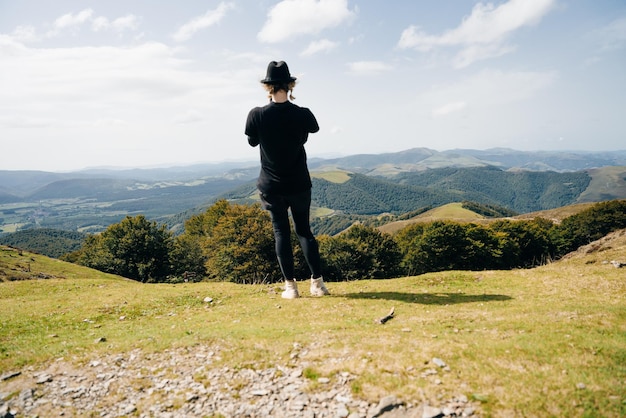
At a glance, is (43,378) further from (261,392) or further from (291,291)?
(291,291)

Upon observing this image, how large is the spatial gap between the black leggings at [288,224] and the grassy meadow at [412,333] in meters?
1.35

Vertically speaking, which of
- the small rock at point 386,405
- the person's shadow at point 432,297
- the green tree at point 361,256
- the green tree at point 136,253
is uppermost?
the small rock at point 386,405

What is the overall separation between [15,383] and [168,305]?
6309mm

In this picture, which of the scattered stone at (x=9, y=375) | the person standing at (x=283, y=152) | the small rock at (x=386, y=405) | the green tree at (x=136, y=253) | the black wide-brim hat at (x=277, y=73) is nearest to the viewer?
the small rock at (x=386, y=405)

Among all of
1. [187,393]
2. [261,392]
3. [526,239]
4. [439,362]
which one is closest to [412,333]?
[439,362]

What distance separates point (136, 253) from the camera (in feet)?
171

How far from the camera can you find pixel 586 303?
911cm

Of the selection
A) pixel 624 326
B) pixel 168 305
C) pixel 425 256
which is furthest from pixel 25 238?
pixel 624 326

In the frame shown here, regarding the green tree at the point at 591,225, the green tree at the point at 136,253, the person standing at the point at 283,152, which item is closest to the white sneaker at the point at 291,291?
the person standing at the point at 283,152

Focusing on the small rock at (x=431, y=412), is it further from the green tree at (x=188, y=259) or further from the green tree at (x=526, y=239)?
the green tree at (x=526, y=239)

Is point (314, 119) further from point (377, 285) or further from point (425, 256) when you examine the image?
point (425, 256)

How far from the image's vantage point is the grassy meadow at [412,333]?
4824 mm

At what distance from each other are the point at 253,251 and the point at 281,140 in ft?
124

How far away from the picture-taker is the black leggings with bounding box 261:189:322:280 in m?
10.1
